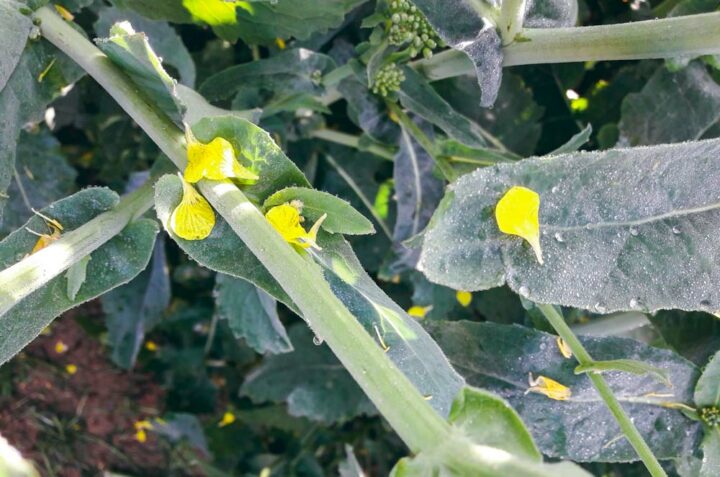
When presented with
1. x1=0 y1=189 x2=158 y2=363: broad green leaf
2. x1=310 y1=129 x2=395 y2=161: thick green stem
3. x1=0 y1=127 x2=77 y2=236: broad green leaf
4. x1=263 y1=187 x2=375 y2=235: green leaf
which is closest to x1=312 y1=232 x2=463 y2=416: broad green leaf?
x1=263 y1=187 x2=375 y2=235: green leaf

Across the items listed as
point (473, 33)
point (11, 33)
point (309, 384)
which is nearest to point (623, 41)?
point (473, 33)

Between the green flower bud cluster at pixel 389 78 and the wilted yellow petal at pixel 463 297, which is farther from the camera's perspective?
the wilted yellow petal at pixel 463 297

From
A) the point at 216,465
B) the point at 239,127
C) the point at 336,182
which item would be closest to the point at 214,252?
the point at 239,127

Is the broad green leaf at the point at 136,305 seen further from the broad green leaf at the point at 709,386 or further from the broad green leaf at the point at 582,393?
the broad green leaf at the point at 709,386

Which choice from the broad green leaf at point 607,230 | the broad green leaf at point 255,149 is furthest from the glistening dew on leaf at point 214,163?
the broad green leaf at point 607,230

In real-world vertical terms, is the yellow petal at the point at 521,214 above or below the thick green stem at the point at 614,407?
above

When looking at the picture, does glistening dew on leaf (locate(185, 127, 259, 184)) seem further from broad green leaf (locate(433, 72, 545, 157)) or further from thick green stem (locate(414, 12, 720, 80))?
broad green leaf (locate(433, 72, 545, 157))

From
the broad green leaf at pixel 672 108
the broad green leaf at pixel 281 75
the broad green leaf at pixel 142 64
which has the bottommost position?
the broad green leaf at pixel 672 108
